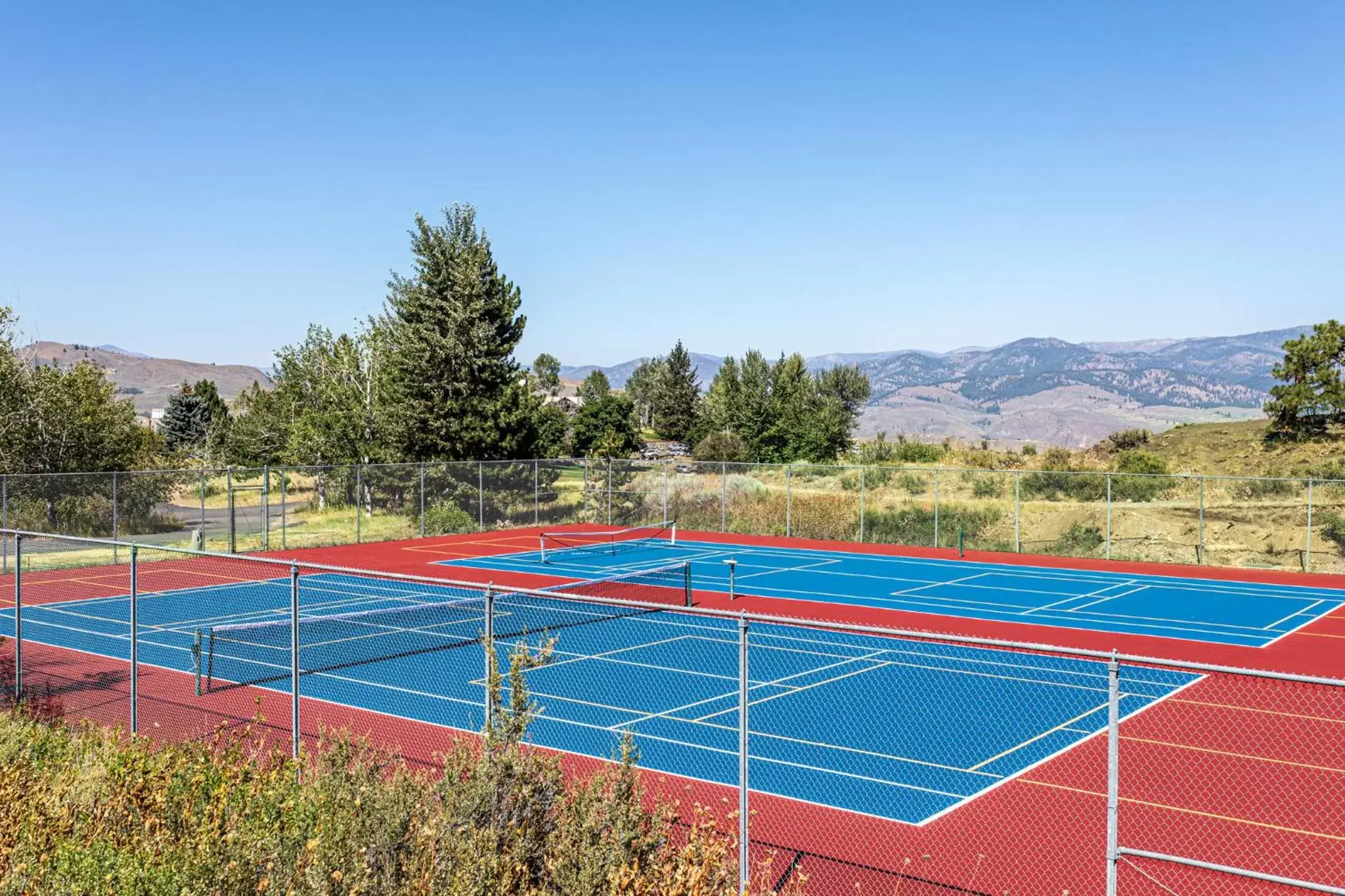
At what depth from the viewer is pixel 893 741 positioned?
43.0 feet

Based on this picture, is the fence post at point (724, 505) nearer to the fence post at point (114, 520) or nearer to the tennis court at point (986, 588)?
the tennis court at point (986, 588)

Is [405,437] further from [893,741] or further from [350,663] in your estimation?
[893,741]

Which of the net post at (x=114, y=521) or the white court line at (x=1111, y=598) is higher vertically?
the net post at (x=114, y=521)

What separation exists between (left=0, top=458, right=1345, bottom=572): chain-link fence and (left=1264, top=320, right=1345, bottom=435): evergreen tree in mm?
A: 13243

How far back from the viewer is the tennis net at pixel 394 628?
1645cm

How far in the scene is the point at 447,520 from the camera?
1500 inches

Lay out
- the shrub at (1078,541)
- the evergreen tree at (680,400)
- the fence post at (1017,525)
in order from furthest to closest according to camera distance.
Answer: the evergreen tree at (680,400)
the shrub at (1078,541)
the fence post at (1017,525)

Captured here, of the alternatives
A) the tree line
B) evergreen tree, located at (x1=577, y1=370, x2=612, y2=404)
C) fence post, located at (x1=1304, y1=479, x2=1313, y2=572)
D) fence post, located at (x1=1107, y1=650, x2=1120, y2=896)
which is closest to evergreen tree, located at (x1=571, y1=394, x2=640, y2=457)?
the tree line

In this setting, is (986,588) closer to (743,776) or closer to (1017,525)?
(1017,525)

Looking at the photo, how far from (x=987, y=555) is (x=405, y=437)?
71.2 ft

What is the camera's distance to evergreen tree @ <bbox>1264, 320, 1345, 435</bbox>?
181 ft

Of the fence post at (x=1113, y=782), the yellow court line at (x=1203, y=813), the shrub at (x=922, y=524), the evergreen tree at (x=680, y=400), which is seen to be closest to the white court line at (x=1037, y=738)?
the yellow court line at (x=1203, y=813)

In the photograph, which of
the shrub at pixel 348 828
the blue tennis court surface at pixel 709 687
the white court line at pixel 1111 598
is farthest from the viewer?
the white court line at pixel 1111 598

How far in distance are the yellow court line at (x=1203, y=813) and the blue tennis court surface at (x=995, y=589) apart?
9537mm
